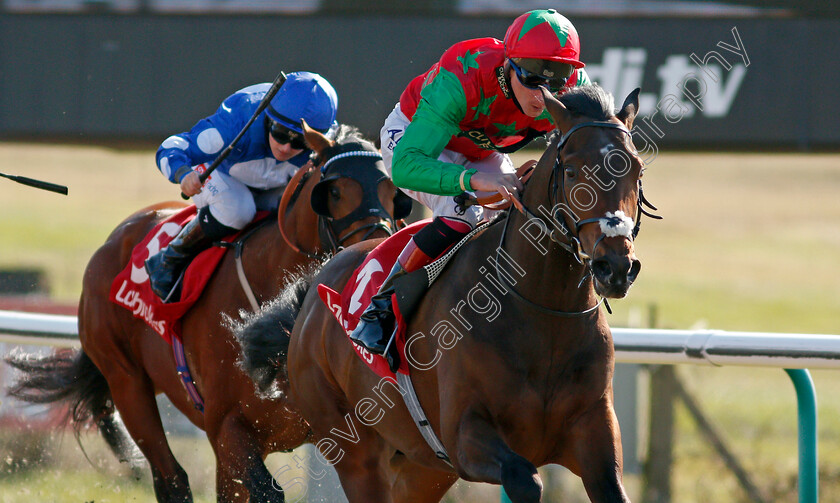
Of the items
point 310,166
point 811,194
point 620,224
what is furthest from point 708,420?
point 811,194

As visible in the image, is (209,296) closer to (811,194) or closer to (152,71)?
(152,71)

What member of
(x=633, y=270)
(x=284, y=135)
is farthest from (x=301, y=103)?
(x=633, y=270)

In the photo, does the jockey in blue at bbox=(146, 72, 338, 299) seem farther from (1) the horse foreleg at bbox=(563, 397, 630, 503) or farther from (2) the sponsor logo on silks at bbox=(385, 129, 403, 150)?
(1) the horse foreleg at bbox=(563, 397, 630, 503)

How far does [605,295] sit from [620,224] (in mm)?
179

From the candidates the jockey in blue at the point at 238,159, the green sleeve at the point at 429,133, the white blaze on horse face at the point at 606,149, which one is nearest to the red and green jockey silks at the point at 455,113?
the green sleeve at the point at 429,133

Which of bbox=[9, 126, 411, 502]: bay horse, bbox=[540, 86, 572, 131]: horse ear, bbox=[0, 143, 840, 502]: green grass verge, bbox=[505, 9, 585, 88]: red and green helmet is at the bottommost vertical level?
bbox=[0, 143, 840, 502]: green grass verge

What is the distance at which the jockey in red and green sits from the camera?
10.1 ft

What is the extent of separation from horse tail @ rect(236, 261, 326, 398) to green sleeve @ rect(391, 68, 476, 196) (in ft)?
3.53

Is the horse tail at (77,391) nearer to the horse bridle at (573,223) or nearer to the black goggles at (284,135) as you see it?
the black goggles at (284,135)

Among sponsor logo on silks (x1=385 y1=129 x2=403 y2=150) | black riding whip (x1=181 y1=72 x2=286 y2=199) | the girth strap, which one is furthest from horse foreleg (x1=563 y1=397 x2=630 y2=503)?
black riding whip (x1=181 y1=72 x2=286 y2=199)

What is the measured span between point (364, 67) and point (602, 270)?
3.96 metres

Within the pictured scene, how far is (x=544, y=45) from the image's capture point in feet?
10.0

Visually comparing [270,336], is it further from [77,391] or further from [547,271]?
[77,391]

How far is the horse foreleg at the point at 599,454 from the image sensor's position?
2.87 meters
